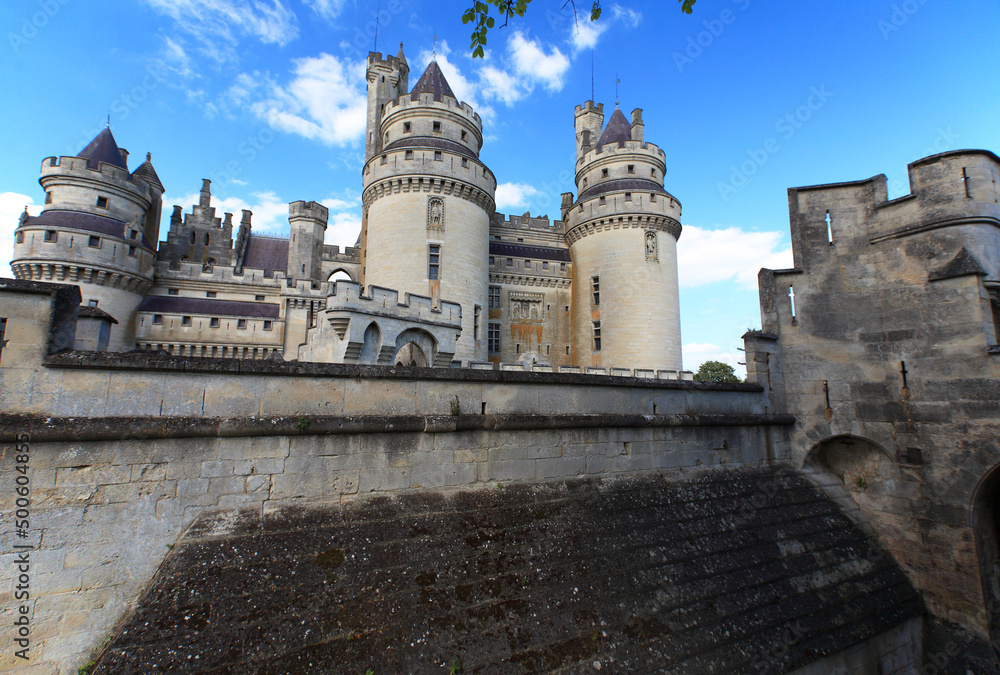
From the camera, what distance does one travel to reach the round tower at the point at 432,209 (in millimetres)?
21766

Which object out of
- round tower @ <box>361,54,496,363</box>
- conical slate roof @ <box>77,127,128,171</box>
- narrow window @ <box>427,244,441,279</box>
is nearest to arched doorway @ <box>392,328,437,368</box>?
round tower @ <box>361,54,496,363</box>

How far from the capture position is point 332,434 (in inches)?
181

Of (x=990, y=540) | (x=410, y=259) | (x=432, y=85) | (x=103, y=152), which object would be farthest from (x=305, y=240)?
(x=990, y=540)

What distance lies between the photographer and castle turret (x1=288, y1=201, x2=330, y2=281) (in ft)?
A: 101

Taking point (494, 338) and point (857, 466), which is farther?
point (494, 338)

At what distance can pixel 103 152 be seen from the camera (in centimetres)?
2384

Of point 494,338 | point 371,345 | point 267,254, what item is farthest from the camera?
point 267,254

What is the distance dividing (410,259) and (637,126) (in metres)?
18.9

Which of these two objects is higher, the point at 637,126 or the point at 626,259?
the point at 637,126

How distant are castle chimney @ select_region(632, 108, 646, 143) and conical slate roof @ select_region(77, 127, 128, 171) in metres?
30.7

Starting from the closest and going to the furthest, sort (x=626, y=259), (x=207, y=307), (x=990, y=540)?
(x=990, y=540) → (x=207, y=307) → (x=626, y=259)

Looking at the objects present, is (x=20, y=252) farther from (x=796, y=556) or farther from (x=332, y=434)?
(x=796, y=556)

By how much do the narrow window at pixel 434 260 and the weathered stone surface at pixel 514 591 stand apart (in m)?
17.5

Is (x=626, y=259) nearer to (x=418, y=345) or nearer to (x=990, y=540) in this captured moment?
(x=418, y=345)
